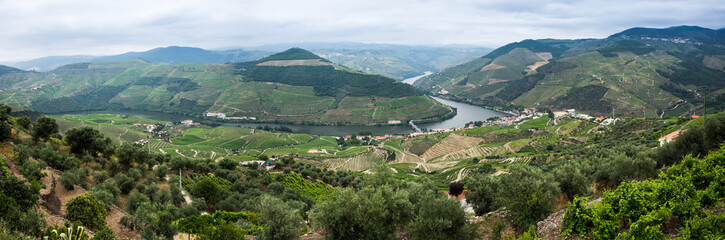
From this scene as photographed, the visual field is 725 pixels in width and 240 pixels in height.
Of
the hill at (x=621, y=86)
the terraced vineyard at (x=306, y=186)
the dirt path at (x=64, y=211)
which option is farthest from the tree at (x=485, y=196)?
the hill at (x=621, y=86)

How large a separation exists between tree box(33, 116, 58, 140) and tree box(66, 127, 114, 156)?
1467mm

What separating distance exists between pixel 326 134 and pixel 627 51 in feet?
619

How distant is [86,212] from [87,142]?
1834 centimetres

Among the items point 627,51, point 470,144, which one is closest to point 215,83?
point 470,144

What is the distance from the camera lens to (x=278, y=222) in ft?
59.5

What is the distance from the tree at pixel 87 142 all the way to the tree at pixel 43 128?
1467 millimetres

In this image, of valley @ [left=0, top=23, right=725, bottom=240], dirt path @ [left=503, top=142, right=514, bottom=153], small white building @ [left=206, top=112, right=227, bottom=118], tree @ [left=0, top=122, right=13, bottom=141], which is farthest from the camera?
small white building @ [left=206, top=112, right=227, bottom=118]

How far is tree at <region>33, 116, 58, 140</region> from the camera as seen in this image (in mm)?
31031

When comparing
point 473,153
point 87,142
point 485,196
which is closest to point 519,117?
point 473,153

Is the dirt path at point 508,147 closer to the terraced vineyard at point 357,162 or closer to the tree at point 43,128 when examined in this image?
the terraced vineyard at point 357,162

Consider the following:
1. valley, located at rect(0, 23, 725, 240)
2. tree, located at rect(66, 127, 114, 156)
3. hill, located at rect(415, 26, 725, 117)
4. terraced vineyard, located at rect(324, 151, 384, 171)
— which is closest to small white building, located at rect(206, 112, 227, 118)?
valley, located at rect(0, 23, 725, 240)

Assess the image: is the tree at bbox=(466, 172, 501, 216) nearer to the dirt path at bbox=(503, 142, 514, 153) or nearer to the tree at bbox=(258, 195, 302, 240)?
the tree at bbox=(258, 195, 302, 240)

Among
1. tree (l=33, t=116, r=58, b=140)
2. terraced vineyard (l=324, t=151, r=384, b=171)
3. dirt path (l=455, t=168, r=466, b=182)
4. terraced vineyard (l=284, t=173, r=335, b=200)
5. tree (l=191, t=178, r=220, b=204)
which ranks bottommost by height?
terraced vineyard (l=324, t=151, r=384, b=171)

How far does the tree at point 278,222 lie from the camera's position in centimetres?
1756
